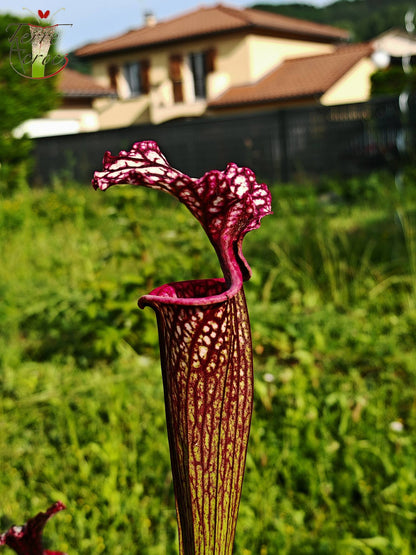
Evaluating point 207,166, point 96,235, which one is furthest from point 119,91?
point 96,235

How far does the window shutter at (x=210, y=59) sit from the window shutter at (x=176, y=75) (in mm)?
1198

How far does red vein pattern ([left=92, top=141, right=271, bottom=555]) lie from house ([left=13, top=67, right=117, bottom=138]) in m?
16.4

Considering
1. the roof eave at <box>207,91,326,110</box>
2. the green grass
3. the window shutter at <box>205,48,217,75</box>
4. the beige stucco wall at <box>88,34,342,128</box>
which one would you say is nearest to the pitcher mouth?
the green grass

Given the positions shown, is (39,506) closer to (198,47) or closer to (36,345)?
(36,345)

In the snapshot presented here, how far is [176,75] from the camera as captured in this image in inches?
820

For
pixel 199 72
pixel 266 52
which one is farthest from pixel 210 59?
pixel 266 52

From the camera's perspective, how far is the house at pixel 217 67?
59.3 feet

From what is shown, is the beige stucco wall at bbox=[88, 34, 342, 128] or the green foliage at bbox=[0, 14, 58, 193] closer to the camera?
the green foliage at bbox=[0, 14, 58, 193]

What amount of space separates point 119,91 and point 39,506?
858 inches

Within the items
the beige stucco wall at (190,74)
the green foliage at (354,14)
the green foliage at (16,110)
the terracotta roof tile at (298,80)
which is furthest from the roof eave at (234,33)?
the green foliage at (354,14)

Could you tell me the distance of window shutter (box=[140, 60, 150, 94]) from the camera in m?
21.6

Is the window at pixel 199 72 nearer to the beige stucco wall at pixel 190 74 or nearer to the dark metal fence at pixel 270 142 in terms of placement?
the beige stucco wall at pixel 190 74

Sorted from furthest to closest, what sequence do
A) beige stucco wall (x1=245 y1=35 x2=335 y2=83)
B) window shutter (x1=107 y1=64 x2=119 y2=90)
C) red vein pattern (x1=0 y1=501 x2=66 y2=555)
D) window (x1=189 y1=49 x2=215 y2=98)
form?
window shutter (x1=107 y1=64 x2=119 y2=90)
window (x1=189 y1=49 x2=215 y2=98)
beige stucco wall (x1=245 y1=35 x2=335 y2=83)
red vein pattern (x1=0 y1=501 x2=66 y2=555)

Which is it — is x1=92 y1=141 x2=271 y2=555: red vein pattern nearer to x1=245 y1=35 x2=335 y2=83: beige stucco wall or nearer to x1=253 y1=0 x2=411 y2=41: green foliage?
x1=245 y1=35 x2=335 y2=83: beige stucco wall
